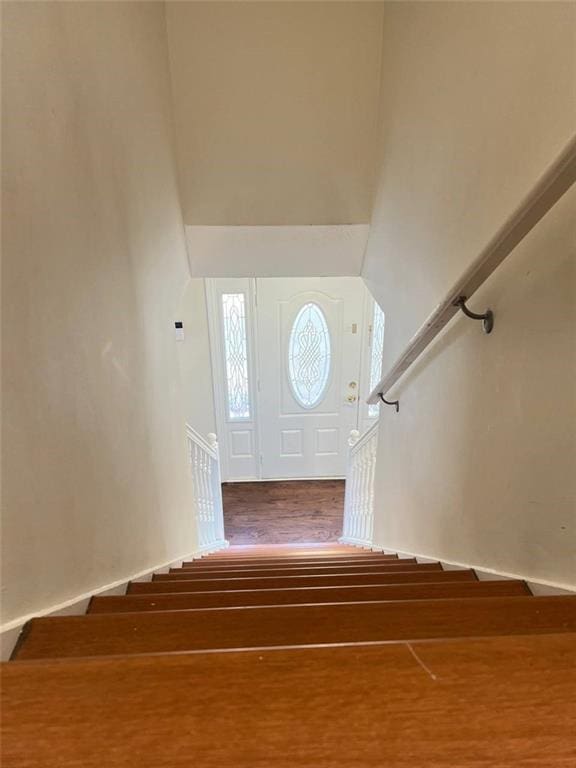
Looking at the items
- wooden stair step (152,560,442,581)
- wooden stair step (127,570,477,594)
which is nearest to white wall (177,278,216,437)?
wooden stair step (152,560,442,581)

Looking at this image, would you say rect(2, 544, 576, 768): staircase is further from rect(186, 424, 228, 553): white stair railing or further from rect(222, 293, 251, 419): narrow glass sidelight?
rect(222, 293, 251, 419): narrow glass sidelight

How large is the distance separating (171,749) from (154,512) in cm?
125

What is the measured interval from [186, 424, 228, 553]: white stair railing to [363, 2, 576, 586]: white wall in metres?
1.39

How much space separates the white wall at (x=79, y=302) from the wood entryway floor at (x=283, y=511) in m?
2.35

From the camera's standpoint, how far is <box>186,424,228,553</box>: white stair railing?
2789 mm

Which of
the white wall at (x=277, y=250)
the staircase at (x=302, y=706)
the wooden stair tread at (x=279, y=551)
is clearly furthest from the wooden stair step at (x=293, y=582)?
the white wall at (x=277, y=250)

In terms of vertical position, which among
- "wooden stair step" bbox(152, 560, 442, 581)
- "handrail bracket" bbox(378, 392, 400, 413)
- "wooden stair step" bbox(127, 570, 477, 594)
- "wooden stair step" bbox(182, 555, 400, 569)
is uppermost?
"handrail bracket" bbox(378, 392, 400, 413)

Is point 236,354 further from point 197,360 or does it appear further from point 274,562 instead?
point 274,562

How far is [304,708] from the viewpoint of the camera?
0.47m

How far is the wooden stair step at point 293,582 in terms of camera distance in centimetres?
126

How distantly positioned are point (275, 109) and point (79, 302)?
1808 mm

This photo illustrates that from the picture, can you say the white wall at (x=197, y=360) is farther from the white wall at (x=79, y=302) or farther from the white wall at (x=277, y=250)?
the white wall at (x=79, y=302)

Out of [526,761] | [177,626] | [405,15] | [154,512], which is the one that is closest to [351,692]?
[526,761]

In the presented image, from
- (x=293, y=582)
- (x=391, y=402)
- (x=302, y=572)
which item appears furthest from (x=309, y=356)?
(x=293, y=582)
